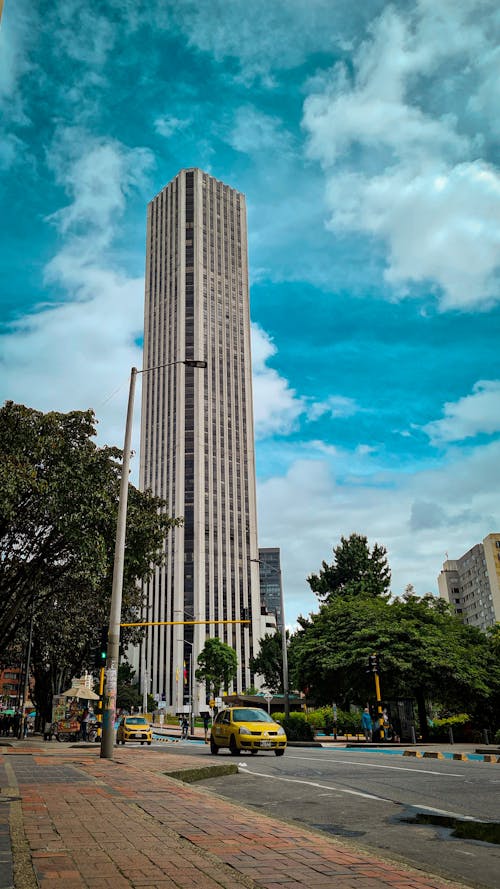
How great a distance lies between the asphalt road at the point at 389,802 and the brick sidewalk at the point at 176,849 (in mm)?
545

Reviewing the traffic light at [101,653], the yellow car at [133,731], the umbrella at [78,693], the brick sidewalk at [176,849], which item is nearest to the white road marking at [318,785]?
the brick sidewalk at [176,849]

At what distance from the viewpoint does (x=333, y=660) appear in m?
37.6

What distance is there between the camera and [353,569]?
68000mm

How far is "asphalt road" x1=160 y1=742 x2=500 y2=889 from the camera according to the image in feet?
18.8

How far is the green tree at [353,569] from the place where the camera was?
221ft

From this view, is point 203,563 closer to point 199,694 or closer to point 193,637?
point 193,637

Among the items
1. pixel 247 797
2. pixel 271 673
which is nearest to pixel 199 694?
pixel 271 673

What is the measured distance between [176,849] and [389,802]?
4771mm

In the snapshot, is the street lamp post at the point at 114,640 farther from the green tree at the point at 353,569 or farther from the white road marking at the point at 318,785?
the green tree at the point at 353,569

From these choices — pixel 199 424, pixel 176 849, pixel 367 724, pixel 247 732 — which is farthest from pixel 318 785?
pixel 199 424

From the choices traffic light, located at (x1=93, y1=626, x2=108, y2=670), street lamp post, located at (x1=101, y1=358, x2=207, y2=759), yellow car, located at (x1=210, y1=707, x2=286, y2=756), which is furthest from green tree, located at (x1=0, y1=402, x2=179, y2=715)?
yellow car, located at (x1=210, y1=707, x2=286, y2=756)

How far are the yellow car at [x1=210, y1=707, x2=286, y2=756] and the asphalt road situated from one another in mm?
4527

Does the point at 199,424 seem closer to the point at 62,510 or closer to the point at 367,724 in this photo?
the point at 367,724

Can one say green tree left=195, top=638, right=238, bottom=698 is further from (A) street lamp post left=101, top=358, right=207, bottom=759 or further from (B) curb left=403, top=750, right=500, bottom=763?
(A) street lamp post left=101, top=358, right=207, bottom=759
